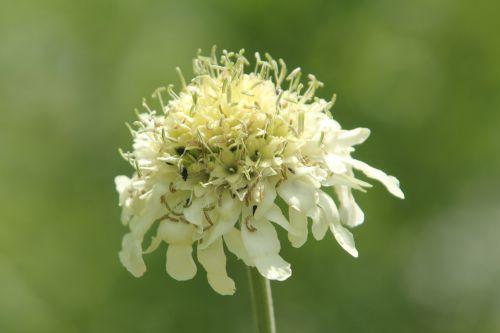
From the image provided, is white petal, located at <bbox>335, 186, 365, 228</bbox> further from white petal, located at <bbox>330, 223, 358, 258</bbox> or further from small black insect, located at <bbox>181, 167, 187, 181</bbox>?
small black insect, located at <bbox>181, 167, 187, 181</bbox>

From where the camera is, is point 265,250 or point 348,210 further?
point 348,210

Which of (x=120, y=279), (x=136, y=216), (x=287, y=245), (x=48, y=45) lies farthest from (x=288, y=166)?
(x=48, y=45)

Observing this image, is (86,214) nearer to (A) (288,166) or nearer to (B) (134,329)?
(B) (134,329)

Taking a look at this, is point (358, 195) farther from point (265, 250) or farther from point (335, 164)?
point (265, 250)

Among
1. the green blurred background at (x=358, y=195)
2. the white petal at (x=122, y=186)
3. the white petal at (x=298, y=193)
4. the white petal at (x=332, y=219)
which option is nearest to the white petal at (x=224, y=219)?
the white petal at (x=298, y=193)

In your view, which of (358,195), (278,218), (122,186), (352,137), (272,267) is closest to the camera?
(272,267)

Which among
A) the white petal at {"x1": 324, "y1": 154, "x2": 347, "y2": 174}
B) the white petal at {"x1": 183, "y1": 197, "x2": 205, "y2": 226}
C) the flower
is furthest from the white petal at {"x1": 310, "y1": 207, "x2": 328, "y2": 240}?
the white petal at {"x1": 183, "y1": 197, "x2": 205, "y2": 226}

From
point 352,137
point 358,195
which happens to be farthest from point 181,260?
point 358,195
